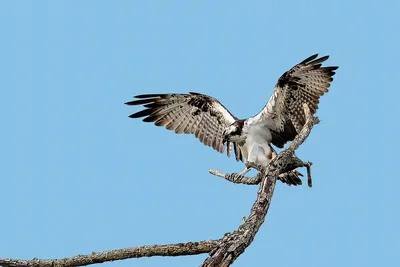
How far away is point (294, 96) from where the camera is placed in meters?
11.9

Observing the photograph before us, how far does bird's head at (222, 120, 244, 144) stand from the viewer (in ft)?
39.5

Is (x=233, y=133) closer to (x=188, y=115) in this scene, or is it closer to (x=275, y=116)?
Result: (x=275, y=116)

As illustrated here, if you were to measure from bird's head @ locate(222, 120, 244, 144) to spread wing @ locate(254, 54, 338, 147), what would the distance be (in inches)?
12.1

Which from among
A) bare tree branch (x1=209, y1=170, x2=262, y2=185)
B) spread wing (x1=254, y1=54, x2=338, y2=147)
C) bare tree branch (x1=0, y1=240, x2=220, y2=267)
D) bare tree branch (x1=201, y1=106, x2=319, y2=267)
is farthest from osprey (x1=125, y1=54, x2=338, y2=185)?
bare tree branch (x1=0, y1=240, x2=220, y2=267)

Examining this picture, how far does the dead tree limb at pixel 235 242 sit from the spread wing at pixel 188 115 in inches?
119

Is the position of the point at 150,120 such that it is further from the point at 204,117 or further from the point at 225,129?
the point at 225,129

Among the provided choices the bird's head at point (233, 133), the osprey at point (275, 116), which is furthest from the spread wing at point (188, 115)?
the bird's head at point (233, 133)

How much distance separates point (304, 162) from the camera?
10.2 meters

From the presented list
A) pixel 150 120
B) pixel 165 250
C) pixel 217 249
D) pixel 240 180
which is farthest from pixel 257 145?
pixel 217 249

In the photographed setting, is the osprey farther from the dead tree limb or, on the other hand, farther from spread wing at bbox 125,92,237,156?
the dead tree limb

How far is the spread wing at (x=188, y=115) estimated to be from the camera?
42.8ft

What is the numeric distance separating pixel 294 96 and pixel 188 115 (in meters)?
2.30

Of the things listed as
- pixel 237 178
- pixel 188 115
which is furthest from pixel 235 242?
pixel 188 115

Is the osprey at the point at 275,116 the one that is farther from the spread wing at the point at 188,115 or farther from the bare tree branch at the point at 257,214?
the bare tree branch at the point at 257,214
